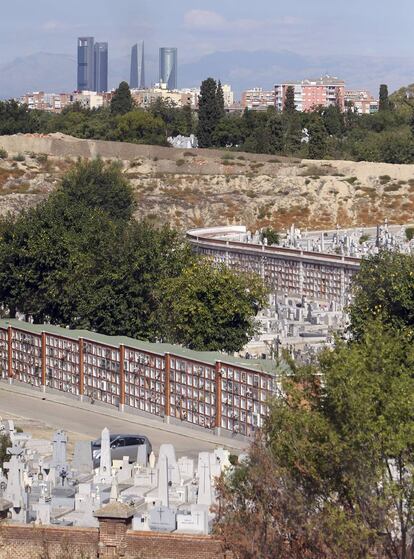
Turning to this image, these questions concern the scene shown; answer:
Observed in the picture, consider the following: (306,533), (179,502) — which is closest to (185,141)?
(179,502)

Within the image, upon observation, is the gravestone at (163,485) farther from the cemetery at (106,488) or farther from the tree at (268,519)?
the tree at (268,519)

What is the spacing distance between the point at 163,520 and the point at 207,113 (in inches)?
3425

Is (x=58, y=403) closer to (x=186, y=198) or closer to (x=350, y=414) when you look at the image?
(x=350, y=414)

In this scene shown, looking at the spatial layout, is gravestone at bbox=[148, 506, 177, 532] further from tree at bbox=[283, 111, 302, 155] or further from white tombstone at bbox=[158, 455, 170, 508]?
tree at bbox=[283, 111, 302, 155]

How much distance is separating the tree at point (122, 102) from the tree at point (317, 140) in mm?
19987

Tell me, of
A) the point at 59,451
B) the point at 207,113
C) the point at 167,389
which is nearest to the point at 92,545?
the point at 59,451

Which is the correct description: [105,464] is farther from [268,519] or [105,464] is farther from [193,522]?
[268,519]

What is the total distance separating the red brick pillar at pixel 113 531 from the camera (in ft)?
75.8

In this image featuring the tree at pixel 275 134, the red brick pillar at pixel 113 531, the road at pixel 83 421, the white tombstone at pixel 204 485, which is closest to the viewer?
the red brick pillar at pixel 113 531

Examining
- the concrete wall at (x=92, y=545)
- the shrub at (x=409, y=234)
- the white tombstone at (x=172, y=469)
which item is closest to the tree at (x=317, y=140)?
the shrub at (x=409, y=234)

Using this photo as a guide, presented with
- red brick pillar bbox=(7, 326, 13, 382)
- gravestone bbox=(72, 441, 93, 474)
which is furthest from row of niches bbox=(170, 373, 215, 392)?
red brick pillar bbox=(7, 326, 13, 382)

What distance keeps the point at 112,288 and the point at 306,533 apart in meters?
26.0

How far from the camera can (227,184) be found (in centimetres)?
9606

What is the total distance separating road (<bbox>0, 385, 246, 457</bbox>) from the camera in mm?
35812
